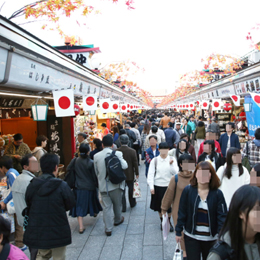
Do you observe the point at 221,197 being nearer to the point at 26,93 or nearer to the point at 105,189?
the point at 105,189

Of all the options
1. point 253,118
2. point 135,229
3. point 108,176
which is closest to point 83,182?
point 108,176

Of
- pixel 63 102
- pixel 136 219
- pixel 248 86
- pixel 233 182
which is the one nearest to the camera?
pixel 233 182

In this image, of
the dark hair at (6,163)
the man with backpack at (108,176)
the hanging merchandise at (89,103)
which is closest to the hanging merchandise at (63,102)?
the man with backpack at (108,176)

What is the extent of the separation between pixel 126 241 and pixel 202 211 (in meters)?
2.50

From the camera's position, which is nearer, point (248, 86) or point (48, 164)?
point (48, 164)

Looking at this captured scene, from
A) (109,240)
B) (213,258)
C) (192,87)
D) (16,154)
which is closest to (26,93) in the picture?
(16,154)

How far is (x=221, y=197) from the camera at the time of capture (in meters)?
3.13

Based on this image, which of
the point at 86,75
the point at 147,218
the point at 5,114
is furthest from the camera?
the point at 86,75

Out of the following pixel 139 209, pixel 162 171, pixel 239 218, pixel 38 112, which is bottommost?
pixel 139 209

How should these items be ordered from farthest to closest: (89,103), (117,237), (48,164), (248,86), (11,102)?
(248,86)
(89,103)
(11,102)
(117,237)
(48,164)

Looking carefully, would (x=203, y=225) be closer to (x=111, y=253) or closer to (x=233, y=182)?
(x=233, y=182)

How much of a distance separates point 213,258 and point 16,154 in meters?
6.19

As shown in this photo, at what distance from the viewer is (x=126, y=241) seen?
5.14 metres

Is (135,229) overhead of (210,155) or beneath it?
beneath
